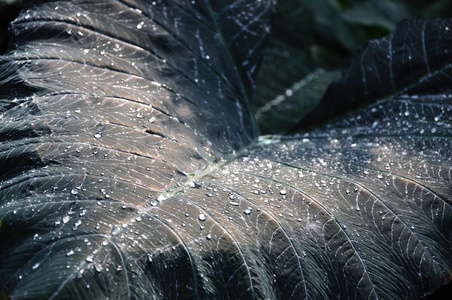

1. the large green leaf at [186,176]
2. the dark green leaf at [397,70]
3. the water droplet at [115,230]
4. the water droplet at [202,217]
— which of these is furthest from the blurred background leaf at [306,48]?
the water droplet at [115,230]

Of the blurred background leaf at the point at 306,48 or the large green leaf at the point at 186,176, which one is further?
the blurred background leaf at the point at 306,48

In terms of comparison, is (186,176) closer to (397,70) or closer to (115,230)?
(115,230)

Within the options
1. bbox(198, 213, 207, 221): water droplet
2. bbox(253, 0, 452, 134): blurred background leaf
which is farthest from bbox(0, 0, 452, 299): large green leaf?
bbox(253, 0, 452, 134): blurred background leaf

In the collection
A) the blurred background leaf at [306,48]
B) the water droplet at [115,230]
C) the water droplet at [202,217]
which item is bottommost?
the water droplet at [202,217]

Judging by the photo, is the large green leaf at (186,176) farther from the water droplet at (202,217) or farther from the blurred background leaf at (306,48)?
the blurred background leaf at (306,48)

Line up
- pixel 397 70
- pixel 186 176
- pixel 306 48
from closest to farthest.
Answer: pixel 186 176
pixel 397 70
pixel 306 48

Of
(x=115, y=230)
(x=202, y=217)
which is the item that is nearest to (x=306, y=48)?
(x=202, y=217)

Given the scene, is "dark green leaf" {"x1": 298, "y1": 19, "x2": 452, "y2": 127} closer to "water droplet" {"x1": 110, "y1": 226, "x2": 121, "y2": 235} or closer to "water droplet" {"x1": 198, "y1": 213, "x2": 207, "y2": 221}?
"water droplet" {"x1": 198, "y1": 213, "x2": 207, "y2": 221}

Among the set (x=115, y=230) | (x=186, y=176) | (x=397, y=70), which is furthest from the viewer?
(x=397, y=70)

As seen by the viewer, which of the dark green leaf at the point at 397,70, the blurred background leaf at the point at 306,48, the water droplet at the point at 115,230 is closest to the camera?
the water droplet at the point at 115,230

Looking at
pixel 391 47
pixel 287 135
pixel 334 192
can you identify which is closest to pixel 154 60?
pixel 287 135
